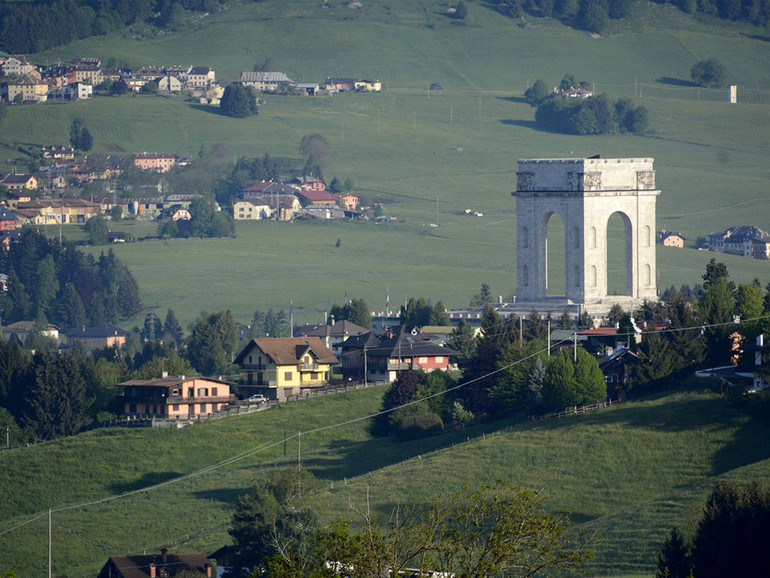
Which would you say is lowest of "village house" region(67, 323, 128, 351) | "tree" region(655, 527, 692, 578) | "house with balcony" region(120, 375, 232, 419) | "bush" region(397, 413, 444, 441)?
"tree" region(655, 527, 692, 578)

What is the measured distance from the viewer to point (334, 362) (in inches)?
4063

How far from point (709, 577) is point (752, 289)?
36.0m

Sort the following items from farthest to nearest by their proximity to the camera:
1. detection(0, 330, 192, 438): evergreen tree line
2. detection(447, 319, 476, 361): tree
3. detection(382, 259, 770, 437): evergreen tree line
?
detection(447, 319, 476, 361): tree < detection(0, 330, 192, 438): evergreen tree line < detection(382, 259, 770, 437): evergreen tree line

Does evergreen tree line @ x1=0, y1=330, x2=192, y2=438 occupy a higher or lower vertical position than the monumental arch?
lower

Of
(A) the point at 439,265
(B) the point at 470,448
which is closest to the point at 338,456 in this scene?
A: (B) the point at 470,448

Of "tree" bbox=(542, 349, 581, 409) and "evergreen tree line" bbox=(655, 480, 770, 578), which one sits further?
"tree" bbox=(542, 349, 581, 409)

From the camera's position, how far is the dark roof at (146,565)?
66.3m

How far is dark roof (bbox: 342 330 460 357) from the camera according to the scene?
10181cm

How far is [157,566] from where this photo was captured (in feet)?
218

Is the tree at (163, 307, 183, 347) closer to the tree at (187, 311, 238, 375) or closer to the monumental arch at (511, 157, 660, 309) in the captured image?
the tree at (187, 311, 238, 375)

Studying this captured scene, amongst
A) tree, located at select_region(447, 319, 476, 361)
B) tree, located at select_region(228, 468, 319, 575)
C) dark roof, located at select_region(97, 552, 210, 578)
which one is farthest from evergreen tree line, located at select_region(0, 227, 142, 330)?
dark roof, located at select_region(97, 552, 210, 578)

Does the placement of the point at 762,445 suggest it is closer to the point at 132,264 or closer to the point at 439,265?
the point at 439,265

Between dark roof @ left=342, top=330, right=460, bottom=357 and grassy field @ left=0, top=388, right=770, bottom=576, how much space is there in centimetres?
952

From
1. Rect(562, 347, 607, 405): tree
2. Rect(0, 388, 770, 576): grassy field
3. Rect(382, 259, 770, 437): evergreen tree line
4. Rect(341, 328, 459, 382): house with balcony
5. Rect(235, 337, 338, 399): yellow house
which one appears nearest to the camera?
Rect(0, 388, 770, 576): grassy field
